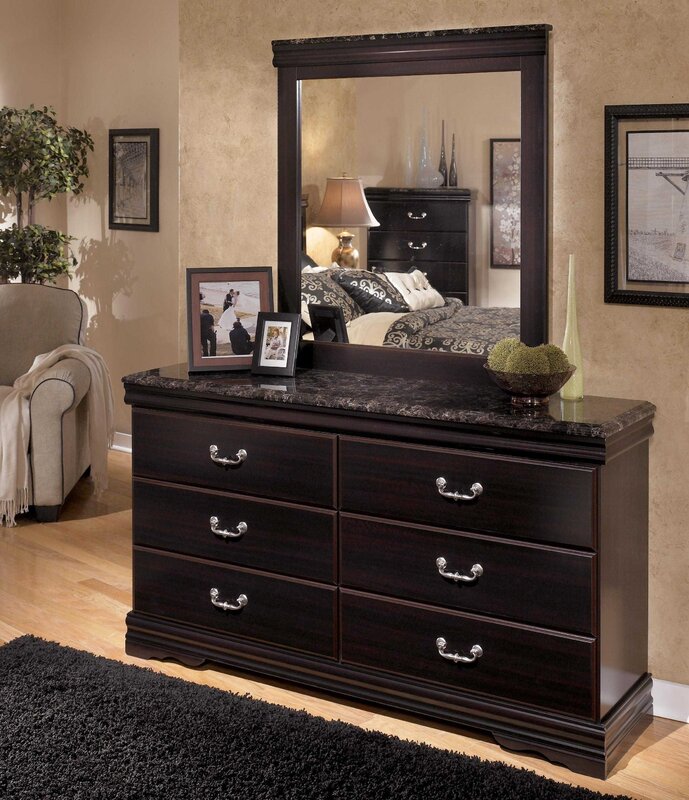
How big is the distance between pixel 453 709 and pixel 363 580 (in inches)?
15.7

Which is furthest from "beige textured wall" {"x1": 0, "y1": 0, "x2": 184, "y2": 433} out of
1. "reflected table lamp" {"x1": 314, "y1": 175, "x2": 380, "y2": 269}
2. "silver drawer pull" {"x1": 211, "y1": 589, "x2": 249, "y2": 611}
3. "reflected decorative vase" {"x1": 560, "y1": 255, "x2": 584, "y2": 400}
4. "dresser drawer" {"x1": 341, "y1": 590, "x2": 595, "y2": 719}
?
"reflected decorative vase" {"x1": 560, "y1": 255, "x2": 584, "y2": 400}

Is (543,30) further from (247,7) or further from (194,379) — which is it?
(194,379)

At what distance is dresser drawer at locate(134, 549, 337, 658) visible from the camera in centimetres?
304

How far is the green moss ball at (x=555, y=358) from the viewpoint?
8.91 ft

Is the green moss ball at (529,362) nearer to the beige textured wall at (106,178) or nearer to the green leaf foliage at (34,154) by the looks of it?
the beige textured wall at (106,178)

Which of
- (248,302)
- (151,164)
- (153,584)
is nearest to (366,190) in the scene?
(248,302)

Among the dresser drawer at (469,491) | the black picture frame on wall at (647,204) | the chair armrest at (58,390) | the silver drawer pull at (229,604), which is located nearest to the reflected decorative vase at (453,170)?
the black picture frame on wall at (647,204)

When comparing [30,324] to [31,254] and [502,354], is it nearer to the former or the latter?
[31,254]

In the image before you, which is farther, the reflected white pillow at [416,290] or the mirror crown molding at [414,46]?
A: the reflected white pillow at [416,290]

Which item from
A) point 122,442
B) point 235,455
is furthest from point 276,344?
point 122,442

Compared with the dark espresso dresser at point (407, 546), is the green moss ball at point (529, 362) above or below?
above

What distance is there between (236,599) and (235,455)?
418 mm

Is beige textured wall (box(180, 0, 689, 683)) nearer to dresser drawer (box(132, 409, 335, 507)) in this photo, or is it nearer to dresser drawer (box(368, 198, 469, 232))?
dresser drawer (box(368, 198, 469, 232))

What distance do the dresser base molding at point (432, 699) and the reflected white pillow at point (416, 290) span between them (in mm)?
1032
